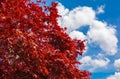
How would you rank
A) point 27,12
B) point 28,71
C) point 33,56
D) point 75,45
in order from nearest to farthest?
point 33,56
point 28,71
point 27,12
point 75,45

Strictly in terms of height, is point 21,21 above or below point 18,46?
above

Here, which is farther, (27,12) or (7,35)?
(27,12)

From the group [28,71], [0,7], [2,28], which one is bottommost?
[28,71]

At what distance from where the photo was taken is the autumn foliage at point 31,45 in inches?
986

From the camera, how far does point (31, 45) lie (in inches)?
974

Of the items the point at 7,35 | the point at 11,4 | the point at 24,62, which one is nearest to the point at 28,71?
the point at 24,62

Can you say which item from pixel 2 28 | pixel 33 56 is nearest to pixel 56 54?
pixel 33 56

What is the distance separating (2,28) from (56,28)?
18.3 feet

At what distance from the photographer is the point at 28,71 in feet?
86.8

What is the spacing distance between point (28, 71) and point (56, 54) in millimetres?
2189

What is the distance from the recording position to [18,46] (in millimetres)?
24953

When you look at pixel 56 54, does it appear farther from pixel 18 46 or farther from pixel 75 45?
pixel 75 45

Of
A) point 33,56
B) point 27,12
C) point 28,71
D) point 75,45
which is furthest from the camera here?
point 75,45

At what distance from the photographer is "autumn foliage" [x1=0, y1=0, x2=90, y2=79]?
25.0 metres
